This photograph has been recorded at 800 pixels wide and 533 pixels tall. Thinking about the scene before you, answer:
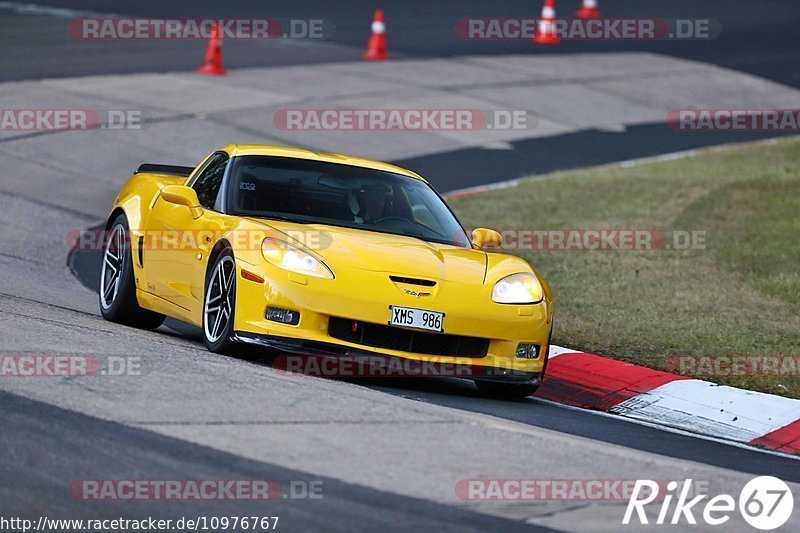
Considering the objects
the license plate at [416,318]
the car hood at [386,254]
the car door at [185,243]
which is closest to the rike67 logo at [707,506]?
the license plate at [416,318]

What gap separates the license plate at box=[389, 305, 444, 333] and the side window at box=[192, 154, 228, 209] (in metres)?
1.82

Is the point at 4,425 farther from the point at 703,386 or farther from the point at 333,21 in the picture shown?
the point at 333,21

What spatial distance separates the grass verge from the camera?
→ 420 inches

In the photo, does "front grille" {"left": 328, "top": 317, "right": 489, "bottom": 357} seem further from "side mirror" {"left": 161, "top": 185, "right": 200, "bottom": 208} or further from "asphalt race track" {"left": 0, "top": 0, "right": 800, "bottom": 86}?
"asphalt race track" {"left": 0, "top": 0, "right": 800, "bottom": 86}

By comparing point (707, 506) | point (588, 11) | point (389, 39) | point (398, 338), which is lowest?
point (707, 506)

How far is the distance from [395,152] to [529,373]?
11183mm

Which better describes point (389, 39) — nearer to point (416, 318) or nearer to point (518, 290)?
point (518, 290)

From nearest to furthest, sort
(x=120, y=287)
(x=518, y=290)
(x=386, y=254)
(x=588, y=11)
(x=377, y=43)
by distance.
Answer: (x=386, y=254), (x=518, y=290), (x=120, y=287), (x=377, y=43), (x=588, y=11)

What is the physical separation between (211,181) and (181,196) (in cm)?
57

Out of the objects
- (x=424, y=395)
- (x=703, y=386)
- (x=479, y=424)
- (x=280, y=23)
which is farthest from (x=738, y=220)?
(x=280, y=23)

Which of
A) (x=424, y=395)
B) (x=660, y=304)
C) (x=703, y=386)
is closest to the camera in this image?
(x=424, y=395)

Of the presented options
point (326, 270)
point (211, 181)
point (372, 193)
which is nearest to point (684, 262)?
point (372, 193)

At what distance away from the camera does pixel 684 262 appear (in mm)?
14156

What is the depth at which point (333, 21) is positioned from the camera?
29.9 m
